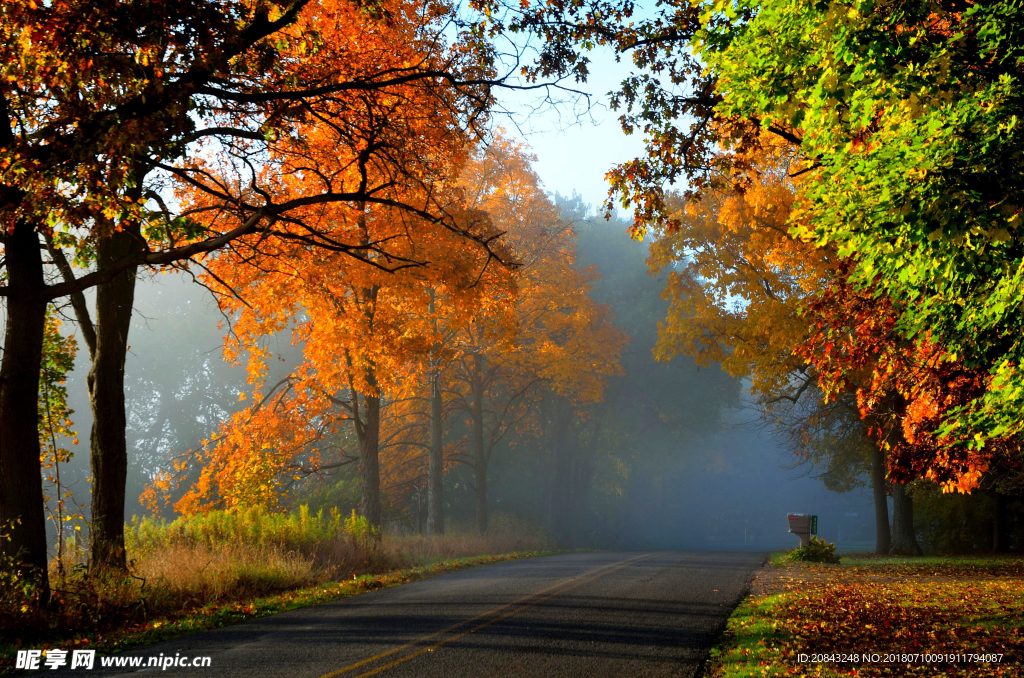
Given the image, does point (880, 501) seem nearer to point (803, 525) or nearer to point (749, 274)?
point (803, 525)

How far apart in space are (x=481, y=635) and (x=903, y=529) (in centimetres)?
2133

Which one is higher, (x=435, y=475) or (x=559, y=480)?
(x=435, y=475)

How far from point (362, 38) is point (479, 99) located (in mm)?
3364

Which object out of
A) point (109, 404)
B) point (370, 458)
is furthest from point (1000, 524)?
point (109, 404)

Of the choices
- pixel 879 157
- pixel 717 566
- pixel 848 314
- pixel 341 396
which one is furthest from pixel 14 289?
pixel 341 396

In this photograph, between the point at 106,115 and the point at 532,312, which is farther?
the point at 532,312

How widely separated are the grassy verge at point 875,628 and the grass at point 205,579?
20.2ft

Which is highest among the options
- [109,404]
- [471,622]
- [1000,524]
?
[109,404]

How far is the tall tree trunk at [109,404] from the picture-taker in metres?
10.6

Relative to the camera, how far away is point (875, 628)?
7.94 meters

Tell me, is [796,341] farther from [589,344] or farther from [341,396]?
[341,396]

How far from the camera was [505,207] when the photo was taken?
2730 cm

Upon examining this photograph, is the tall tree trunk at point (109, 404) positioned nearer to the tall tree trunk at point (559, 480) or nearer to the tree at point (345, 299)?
the tree at point (345, 299)

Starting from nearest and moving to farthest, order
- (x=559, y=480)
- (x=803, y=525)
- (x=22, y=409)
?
1. (x=22, y=409)
2. (x=803, y=525)
3. (x=559, y=480)
